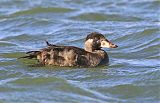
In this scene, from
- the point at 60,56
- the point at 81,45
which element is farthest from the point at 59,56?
the point at 81,45

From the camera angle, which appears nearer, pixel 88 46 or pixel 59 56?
pixel 59 56

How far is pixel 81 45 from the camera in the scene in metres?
14.9

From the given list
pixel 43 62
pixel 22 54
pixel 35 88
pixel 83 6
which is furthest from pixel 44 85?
pixel 83 6

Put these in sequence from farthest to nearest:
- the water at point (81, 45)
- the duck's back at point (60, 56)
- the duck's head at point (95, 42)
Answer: the duck's head at point (95, 42)
the duck's back at point (60, 56)
the water at point (81, 45)

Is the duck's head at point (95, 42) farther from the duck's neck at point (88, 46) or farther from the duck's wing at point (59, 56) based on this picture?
the duck's wing at point (59, 56)

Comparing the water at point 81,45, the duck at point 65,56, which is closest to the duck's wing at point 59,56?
the duck at point 65,56

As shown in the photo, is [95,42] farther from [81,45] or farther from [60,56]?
[81,45]

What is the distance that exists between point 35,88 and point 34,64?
4.71 feet

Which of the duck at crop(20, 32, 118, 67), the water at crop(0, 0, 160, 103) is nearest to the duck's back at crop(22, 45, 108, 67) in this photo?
the duck at crop(20, 32, 118, 67)

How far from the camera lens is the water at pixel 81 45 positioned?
10852 mm

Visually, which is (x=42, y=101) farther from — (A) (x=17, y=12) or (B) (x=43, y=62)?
(A) (x=17, y=12)

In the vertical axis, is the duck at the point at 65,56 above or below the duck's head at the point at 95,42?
below

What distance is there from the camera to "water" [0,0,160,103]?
10.9m

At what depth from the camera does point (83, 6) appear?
19906 millimetres
